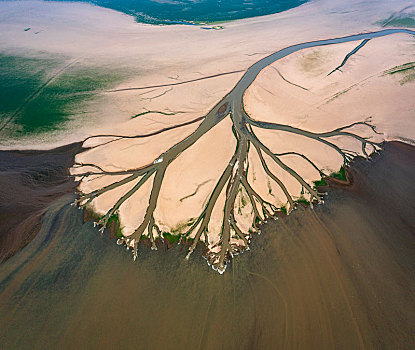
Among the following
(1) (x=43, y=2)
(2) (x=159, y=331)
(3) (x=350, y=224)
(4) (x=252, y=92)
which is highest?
(1) (x=43, y=2)

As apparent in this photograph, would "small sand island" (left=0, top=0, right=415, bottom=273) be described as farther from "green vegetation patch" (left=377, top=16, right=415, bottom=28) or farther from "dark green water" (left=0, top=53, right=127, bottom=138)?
"dark green water" (left=0, top=53, right=127, bottom=138)

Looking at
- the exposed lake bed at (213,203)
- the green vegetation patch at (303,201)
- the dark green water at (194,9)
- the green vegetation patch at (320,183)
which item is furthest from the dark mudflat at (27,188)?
the dark green water at (194,9)

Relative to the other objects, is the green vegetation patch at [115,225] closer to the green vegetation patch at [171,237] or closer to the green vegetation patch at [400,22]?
the green vegetation patch at [171,237]

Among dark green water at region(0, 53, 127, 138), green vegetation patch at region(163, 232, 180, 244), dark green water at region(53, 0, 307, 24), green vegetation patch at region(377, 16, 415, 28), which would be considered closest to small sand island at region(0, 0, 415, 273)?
green vegetation patch at region(163, 232, 180, 244)

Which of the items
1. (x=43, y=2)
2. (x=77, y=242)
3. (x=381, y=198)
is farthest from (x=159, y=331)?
(x=43, y=2)

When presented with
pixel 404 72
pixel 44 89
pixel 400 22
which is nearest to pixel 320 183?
pixel 404 72

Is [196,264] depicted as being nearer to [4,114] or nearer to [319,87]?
[319,87]

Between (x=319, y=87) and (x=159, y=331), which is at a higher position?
(x=319, y=87)
